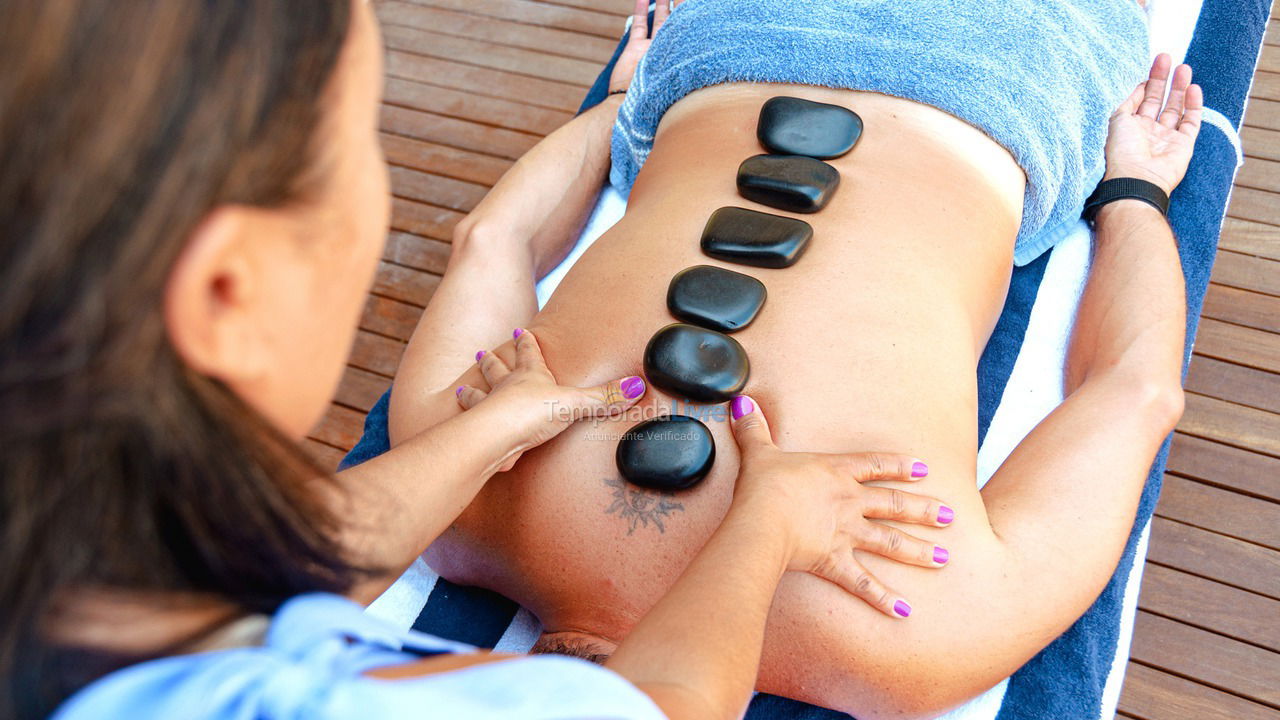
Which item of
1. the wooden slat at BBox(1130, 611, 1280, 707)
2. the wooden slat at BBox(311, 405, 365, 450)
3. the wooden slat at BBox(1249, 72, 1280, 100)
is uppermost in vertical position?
the wooden slat at BBox(1249, 72, 1280, 100)

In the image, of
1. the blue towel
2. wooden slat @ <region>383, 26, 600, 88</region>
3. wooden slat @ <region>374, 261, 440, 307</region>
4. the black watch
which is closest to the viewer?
the blue towel

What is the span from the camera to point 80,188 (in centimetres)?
44

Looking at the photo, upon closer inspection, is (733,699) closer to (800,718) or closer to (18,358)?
(800,718)

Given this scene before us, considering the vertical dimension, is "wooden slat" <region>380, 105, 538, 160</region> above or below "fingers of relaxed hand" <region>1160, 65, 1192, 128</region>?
below

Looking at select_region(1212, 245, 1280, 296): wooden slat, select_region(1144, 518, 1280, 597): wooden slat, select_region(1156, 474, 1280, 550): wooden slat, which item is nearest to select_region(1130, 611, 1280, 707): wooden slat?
select_region(1144, 518, 1280, 597): wooden slat

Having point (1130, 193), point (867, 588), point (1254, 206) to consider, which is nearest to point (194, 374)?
point (867, 588)

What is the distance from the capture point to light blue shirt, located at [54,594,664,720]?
553 millimetres

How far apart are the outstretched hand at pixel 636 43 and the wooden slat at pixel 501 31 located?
2.15 ft

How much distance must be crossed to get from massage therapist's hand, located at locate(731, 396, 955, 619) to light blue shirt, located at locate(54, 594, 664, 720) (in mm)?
335

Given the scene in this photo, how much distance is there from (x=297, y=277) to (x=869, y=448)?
69cm

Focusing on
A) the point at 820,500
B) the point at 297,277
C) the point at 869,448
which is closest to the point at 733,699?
the point at 820,500

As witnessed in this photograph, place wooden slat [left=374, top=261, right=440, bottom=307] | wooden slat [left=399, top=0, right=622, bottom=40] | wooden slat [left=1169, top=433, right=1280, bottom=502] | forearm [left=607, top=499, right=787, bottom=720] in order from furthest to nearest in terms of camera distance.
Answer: wooden slat [left=399, top=0, right=622, bottom=40]
wooden slat [left=374, top=261, right=440, bottom=307]
wooden slat [left=1169, top=433, right=1280, bottom=502]
forearm [left=607, top=499, right=787, bottom=720]

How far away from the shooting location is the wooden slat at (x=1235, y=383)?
71.4 inches

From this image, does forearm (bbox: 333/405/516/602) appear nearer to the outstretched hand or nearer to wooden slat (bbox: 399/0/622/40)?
the outstretched hand
